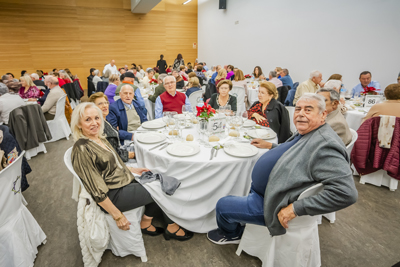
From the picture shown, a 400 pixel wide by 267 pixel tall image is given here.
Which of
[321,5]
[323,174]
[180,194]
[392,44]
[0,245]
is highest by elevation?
[321,5]

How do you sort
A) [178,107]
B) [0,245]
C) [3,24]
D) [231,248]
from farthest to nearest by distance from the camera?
[3,24] → [178,107] → [231,248] → [0,245]

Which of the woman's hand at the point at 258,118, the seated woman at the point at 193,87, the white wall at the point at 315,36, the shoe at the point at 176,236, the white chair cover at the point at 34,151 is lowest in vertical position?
the shoe at the point at 176,236

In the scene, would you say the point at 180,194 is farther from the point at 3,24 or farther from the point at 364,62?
the point at 3,24

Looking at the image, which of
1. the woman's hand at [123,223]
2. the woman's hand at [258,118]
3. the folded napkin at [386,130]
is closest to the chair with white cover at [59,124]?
the woman's hand at [123,223]

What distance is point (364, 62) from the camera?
18.3 feet

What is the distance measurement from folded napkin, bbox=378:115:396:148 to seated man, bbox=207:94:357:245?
1.99 metres

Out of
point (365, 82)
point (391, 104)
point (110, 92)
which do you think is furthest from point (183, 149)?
point (365, 82)

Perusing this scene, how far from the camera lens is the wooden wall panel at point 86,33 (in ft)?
32.9

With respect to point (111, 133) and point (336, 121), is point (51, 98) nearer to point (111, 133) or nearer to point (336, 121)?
point (111, 133)

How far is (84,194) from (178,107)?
2310mm

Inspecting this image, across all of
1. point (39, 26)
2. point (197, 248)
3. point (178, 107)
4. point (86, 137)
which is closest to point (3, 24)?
point (39, 26)

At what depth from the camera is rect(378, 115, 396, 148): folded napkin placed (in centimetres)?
275

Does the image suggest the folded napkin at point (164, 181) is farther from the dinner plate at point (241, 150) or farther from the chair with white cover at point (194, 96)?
the chair with white cover at point (194, 96)

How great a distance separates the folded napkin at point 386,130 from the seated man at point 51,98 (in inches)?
217
